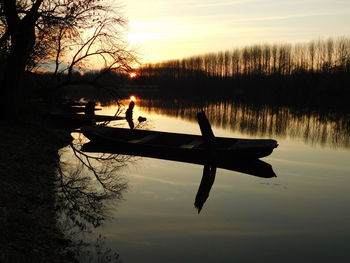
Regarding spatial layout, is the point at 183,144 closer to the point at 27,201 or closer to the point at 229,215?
the point at 229,215

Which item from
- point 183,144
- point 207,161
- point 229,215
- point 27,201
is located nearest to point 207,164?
point 207,161

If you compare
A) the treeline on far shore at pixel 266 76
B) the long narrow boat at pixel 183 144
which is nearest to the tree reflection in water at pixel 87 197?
the long narrow boat at pixel 183 144

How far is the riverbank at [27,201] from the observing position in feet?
22.3

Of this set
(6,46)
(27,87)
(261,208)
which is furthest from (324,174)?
(27,87)

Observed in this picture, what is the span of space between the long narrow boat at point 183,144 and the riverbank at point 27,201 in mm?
4200

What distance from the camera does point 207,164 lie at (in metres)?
18.4

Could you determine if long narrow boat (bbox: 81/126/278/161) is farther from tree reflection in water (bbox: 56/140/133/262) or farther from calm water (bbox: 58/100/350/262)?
tree reflection in water (bbox: 56/140/133/262)

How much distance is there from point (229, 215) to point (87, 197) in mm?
4399

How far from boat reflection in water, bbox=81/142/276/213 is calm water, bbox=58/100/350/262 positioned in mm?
388

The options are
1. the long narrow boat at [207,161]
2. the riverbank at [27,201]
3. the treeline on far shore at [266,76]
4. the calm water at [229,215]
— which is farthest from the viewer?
the treeline on far shore at [266,76]

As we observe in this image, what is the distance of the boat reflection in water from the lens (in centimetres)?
1548

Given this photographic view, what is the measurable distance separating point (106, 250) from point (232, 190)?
690 cm

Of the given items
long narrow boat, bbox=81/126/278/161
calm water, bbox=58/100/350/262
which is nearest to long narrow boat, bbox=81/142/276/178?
long narrow boat, bbox=81/126/278/161

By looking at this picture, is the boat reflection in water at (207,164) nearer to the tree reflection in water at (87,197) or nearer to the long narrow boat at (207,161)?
the long narrow boat at (207,161)
